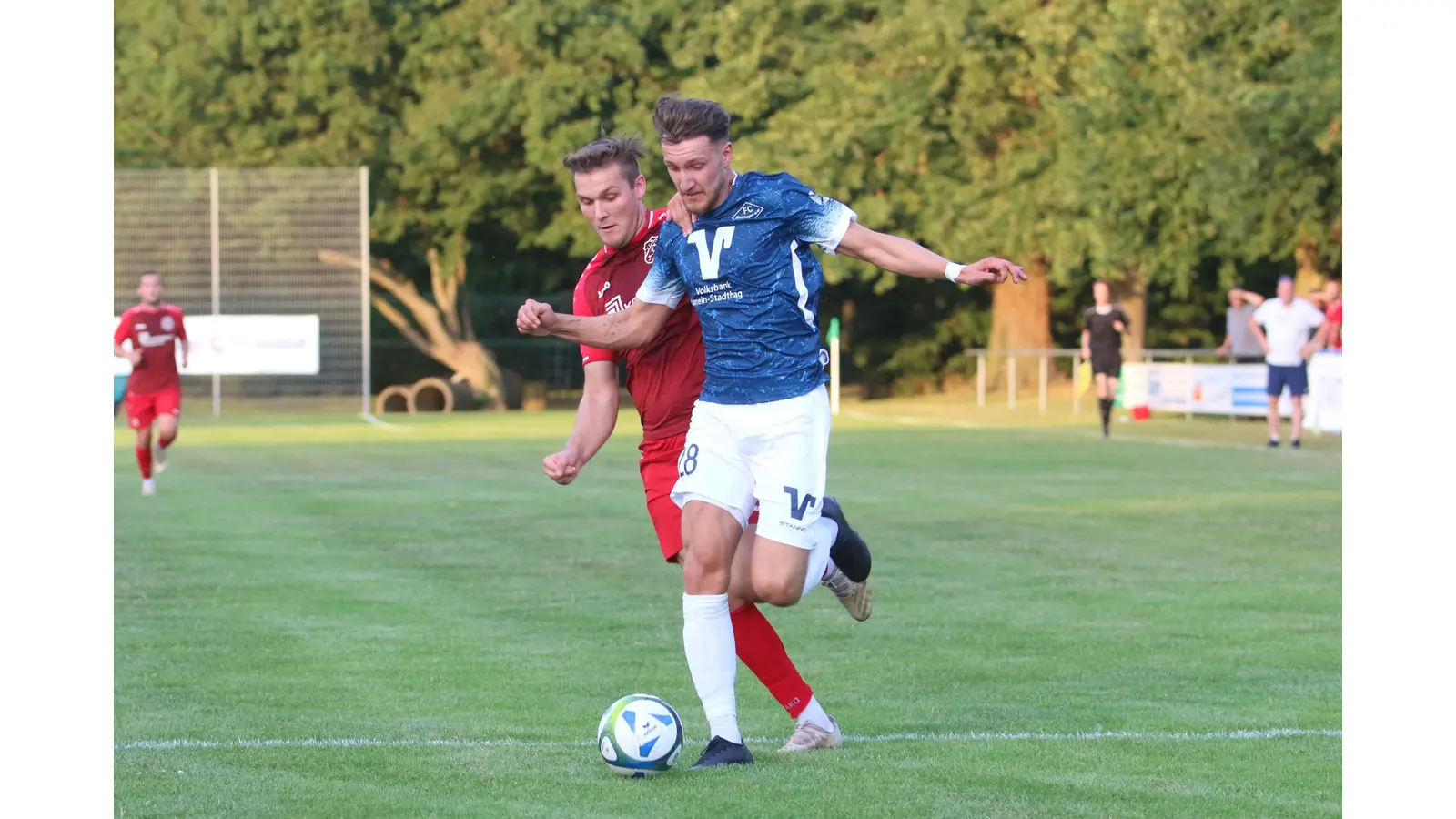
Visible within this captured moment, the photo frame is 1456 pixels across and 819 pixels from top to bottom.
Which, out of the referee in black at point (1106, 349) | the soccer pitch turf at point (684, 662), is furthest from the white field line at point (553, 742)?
the referee in black at point (1106, 349)

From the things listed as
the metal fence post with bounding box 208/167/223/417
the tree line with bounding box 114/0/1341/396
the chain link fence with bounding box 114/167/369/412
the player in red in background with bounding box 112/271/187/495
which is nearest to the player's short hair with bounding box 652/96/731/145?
the player in red in background with bounding box 112/271/187/495

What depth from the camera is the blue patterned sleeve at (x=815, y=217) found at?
22.0 ft

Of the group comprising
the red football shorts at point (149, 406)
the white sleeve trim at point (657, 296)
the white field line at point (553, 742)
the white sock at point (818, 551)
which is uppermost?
the white sleeve trim at point (657, 296)

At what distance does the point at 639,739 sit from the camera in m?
6.36

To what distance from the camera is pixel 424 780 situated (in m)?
6.34

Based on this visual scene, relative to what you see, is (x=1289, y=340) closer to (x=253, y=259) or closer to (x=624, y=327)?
(x=253, y=259)

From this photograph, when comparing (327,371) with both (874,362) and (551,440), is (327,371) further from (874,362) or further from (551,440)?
(874,362)

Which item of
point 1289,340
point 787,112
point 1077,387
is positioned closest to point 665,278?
point 1289,340

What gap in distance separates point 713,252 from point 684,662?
2729 millimetres

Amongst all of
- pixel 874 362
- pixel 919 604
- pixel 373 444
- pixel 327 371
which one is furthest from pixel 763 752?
pixel 874 362

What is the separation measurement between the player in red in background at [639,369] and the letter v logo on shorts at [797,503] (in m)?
0.47

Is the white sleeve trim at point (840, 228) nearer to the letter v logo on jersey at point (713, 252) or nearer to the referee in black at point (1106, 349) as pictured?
the letter v logo on jersey at point (713, 252)

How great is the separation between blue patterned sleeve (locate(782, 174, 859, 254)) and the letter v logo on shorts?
80cm
